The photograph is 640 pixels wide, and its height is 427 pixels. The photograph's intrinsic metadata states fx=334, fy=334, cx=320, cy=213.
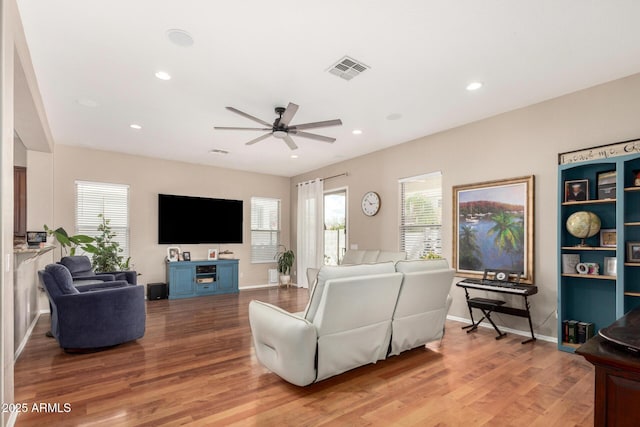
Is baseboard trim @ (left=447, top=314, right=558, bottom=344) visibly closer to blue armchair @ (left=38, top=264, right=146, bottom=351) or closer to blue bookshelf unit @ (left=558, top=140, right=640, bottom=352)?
blue bookshelf unit @ (left=558, top=140, right=640, bottom=352)

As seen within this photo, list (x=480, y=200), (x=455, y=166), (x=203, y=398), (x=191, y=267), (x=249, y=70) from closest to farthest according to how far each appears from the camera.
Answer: (x=203, y=398) < (x=249, y=70) < (x=480, y=200) < (x=455, y=166) < (x=191, y=267)

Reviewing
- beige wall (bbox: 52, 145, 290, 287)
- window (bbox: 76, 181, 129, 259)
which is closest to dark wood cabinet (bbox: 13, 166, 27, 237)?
beige wall (bbox: 52, 145, 290, 287)

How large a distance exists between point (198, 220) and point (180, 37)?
5.08 meters

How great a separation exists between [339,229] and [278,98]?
4080 millimetres

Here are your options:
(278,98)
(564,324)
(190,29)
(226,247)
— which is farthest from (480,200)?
(226,247)

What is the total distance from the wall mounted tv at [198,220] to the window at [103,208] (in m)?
0.62

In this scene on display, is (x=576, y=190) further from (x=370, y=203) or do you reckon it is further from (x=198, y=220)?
(x=198, y=220)

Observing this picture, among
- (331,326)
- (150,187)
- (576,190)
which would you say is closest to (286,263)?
(150,187)

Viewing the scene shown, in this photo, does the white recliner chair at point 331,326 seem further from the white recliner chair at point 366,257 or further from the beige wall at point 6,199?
the white recliner chair at point 366,257

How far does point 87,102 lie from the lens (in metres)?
4.09

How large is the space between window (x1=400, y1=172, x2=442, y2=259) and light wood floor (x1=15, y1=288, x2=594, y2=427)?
179cm

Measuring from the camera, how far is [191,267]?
689cm

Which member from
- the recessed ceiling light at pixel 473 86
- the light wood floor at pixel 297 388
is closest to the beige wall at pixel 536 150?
the recessed ceiling light at pixel 473 86

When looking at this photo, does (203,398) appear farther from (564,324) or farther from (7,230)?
(564,324)
